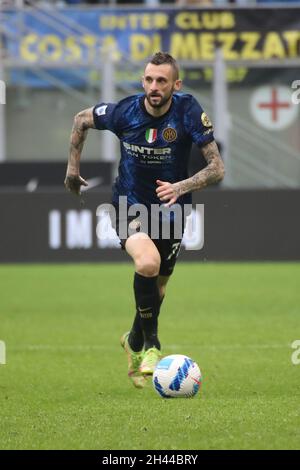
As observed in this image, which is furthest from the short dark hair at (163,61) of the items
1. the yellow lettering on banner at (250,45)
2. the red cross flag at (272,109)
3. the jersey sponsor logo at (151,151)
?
the yellow lettering on banner at (250,45)

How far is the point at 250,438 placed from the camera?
19.3 ft

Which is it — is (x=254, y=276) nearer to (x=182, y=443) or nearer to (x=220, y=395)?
(x=220, y=395)

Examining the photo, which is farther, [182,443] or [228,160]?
[228,160]

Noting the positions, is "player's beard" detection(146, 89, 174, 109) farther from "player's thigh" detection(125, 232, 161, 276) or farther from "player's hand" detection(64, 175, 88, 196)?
"player's thigh" detection(125, 232, 161, 276)

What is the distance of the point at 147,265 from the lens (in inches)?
306

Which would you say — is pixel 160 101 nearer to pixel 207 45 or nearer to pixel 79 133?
pixel 79 133

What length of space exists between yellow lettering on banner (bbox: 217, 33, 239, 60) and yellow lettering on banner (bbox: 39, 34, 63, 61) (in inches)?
111

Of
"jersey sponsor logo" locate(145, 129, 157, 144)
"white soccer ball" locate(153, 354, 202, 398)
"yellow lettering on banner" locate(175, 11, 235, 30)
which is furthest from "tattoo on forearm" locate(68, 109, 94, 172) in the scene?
"yellow lettering on banner" locate(175, 11, 235, 30)

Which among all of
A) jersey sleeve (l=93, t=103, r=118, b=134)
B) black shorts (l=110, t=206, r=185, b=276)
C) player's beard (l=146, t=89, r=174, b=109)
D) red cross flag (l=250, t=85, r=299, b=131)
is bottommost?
red cross flag (l=250, t=85, r=299, b=131)

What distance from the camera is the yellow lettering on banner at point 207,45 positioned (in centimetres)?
2120

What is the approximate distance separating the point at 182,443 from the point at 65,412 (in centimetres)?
134

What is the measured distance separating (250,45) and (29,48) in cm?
389

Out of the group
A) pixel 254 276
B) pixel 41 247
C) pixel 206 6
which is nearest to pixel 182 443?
pixel 254 276

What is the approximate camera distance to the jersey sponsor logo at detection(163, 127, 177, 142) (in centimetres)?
789
